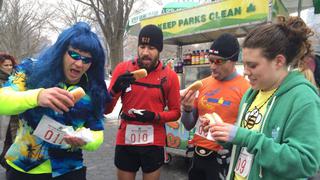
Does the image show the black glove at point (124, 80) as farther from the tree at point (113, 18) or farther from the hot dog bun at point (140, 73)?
the tree at point (113, 18)

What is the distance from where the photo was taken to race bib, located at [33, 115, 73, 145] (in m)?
2.15

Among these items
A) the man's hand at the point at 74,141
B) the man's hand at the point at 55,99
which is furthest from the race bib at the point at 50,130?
the man's hand at the point at 55,99

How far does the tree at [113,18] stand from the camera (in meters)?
14.6

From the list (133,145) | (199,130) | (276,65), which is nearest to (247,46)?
(276,65)

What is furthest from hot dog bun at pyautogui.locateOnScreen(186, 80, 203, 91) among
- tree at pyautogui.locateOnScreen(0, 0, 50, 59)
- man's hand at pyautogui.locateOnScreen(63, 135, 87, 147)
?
tree at pyautogui.locateOnScreen(0, 0, 50, 59)

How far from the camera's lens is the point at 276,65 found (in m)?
1.86

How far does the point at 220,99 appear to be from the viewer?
10.00ft

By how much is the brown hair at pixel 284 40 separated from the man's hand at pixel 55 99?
1.00 m

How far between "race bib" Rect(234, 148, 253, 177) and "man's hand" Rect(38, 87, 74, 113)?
1004mm

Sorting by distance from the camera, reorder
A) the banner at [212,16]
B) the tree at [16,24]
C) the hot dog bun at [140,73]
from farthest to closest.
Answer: the tree at [16,24]
the banner at [212,16]
the hot dog bun at [140,73]

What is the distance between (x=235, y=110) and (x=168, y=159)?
3.40 meters

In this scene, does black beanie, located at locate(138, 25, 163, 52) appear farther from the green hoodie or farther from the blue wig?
the green hoodie

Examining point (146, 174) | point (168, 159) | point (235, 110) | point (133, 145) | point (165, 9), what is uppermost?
point (165, 9)

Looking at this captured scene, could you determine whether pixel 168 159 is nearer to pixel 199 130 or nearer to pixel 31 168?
pixel 199 130
